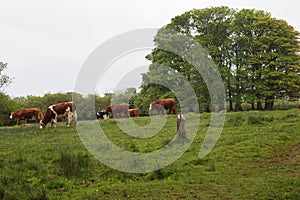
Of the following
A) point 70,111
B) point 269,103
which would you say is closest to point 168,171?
point 70,111

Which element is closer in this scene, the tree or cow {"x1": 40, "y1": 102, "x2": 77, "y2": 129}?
cow {"x1": 40, "y1": 102, "x2": 77, "y2": 129}

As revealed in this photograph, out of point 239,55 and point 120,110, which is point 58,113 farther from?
point 239,55

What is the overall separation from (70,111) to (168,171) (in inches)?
527

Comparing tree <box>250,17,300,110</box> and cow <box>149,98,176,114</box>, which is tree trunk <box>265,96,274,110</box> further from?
cow <box>149,98,176,114</box>

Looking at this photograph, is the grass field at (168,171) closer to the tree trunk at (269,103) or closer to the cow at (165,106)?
the cow at (165,106)

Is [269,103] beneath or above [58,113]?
above

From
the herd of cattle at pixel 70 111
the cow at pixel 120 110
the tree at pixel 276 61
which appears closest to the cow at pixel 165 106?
the herd of cattle at pixel 70 111

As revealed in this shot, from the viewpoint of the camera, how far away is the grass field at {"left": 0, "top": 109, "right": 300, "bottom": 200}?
354 inches

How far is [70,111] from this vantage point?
74.9 feet

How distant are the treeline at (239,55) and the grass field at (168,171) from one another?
74.2ft

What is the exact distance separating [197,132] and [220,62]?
25726 millimetres

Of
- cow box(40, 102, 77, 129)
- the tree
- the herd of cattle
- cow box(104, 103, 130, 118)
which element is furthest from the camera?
the tree

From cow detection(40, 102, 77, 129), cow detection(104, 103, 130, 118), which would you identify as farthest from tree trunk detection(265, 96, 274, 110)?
cow detection(40, 102, 77, 129)

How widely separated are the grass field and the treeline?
22626 millimetres
